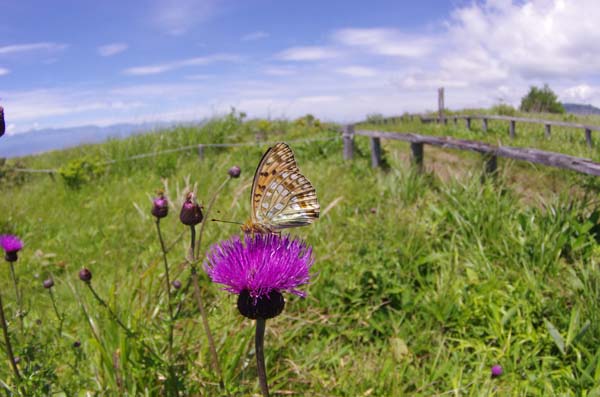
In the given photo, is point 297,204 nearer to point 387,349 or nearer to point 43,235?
point 387,349

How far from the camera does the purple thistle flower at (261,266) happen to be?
4.48ft

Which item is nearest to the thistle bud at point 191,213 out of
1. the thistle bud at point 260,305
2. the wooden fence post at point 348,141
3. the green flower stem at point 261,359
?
the thistle bud at point 260,305

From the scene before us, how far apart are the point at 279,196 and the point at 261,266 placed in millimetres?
339

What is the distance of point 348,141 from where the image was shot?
26.6 ft

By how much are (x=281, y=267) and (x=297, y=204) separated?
1.11ft

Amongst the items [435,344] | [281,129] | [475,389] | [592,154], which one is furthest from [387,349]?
[281,129]

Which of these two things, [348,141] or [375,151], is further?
[348,141]

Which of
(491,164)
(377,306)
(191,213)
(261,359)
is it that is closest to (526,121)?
(491,164)

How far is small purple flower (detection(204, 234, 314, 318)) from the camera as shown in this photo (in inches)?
53.3

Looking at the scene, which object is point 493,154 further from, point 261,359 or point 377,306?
point 261,359

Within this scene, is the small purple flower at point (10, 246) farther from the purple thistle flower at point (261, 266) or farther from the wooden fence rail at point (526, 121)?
the wooden fence rail at point (526, 121)

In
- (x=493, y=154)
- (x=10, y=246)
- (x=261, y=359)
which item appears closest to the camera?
(x=261, y=359)

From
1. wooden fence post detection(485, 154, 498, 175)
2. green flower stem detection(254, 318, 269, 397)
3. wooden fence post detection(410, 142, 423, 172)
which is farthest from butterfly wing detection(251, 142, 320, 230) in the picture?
wooden fence post detection(410, 142, 423, 172)

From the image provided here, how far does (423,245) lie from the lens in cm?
372
